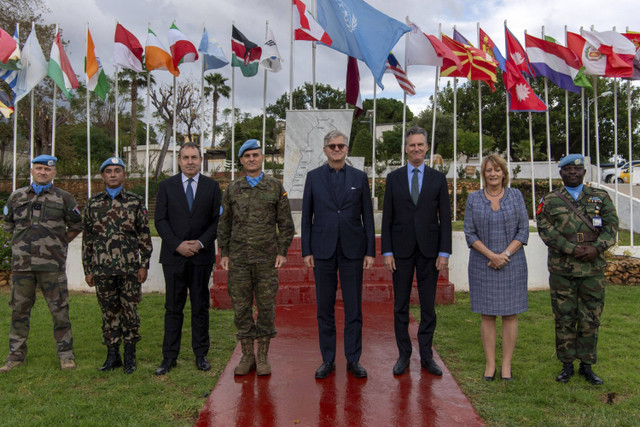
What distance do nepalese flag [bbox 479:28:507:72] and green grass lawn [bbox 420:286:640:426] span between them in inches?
178

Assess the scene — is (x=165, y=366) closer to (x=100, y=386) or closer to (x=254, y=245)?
(x=100, y=386)

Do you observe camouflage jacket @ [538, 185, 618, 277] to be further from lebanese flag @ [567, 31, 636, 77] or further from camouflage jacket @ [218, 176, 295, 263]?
lebanese flag @ [567, 31, 636, 77]

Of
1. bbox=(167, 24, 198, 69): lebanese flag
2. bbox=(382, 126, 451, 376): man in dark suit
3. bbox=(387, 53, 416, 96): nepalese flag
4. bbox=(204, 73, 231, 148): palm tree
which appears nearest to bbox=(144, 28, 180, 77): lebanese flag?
bbox=(167, 24, 198, 69): lebanese flag

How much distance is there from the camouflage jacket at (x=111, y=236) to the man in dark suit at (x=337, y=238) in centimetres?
147

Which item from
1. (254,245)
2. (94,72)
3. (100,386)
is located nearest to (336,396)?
(254,245)

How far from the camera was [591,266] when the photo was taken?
3734mm

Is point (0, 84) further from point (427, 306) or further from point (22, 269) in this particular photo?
point (427, 306)

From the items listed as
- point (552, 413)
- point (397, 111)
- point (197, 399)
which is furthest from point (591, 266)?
point (397, 111)

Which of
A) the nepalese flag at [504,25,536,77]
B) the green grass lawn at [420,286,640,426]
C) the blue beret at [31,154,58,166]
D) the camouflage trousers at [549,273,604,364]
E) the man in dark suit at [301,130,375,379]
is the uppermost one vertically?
the nepalese flag at [504,25,536,77]

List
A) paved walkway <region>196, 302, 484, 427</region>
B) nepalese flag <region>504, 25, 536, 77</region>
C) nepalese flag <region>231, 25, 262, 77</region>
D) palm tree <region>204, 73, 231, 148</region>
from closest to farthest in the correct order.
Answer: paved walkway <region>196, 302, 484, 427</region>
nepalese flag <region>504, 25, 536, 77</region>
nepalese flag <region>231, 25, 262, 77</region>
palm tree <region>204, 73, 231, 148</region>

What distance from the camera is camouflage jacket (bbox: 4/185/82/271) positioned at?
4102mm

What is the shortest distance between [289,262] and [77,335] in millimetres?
2935

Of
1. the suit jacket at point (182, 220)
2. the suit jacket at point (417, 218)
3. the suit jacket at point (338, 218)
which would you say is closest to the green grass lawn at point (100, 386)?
the suit jacket at point (182, 220)

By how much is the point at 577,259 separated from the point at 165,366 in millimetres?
3434
